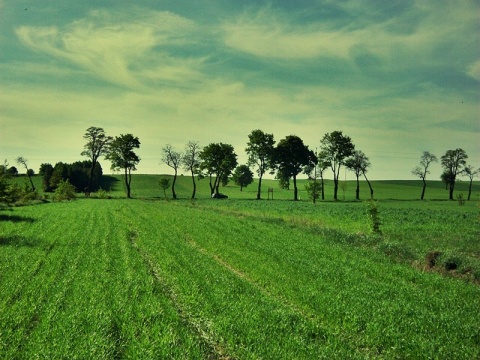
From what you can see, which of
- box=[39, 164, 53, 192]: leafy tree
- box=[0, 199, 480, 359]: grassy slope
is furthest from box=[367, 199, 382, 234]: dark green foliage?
box=[39, 164, 53, 192]: leafy tree

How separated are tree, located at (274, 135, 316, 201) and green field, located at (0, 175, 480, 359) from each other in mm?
68677

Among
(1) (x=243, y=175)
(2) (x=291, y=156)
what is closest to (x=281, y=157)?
(2) (x=291, y=156)

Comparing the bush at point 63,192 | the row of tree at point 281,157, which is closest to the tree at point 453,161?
the row of tree at point 281,157

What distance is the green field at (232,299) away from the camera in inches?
357

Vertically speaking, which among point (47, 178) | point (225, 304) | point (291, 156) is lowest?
Answer: point (225, 304)

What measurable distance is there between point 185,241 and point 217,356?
16822 mm

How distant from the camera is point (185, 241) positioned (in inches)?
990

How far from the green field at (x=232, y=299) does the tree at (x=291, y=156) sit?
68.7m

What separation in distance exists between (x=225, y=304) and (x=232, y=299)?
0.72 metres

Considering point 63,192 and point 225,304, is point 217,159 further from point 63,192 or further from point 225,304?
point 225,304

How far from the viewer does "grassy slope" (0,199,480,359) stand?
29.7 feet

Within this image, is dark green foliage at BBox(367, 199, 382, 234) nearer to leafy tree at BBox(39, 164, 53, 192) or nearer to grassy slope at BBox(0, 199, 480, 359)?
grassy slope at BBox(0, 199, 480, 359)

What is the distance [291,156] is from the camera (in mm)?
92938

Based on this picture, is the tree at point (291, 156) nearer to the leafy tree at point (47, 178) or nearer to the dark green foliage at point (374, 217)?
the dark green foliage at point (374, 217)
